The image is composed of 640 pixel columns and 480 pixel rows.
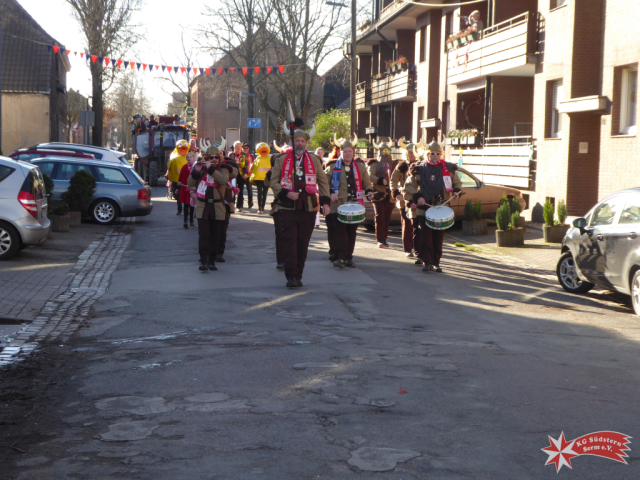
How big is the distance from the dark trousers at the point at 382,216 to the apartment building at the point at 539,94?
17.2ft

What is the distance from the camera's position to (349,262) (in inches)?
470

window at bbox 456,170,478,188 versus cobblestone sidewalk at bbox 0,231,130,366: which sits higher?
window at bbox 456,170,478,188

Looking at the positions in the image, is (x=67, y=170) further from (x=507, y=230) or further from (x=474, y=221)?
(x=507, y=230)

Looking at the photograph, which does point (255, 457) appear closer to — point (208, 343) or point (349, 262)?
point (208, 343)

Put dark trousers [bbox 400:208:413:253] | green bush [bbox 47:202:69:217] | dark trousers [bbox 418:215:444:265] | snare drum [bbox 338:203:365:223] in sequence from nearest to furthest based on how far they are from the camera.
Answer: snare drum [bbox 338:203:365:223] → dark trousers [bbox 418:215:444:265] → dark trousers [bbox 400:208:413:253] → green bush [bbox 47:202:69:217]

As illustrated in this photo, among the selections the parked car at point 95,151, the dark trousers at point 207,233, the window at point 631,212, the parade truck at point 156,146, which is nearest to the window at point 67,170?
the parked car at point 95,151

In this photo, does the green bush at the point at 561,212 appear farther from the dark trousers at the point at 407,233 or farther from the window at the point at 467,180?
the dark trousers at the point at 407,233

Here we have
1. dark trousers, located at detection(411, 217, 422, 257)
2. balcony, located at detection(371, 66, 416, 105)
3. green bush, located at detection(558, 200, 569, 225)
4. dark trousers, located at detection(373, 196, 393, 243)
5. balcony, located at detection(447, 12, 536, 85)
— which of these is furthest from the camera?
balcony, located at detection(371, 66, 416, 105)

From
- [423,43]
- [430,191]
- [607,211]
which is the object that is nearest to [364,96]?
[423,43]

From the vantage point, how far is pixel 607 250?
936 cm

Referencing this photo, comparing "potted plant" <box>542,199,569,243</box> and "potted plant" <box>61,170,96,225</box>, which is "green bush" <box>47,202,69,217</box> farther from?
"potted plant" <box>542,199,569,243</box>

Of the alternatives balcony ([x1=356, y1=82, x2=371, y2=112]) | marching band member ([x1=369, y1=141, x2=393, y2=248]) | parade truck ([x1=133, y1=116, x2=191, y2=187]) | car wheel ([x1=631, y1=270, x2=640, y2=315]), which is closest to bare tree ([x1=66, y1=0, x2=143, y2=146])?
parade truck ([x1=133, y1=116, x2=191, y2=187])

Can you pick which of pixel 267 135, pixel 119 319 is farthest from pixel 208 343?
pixel 267 135

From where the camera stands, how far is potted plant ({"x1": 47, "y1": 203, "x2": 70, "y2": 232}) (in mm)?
16641
